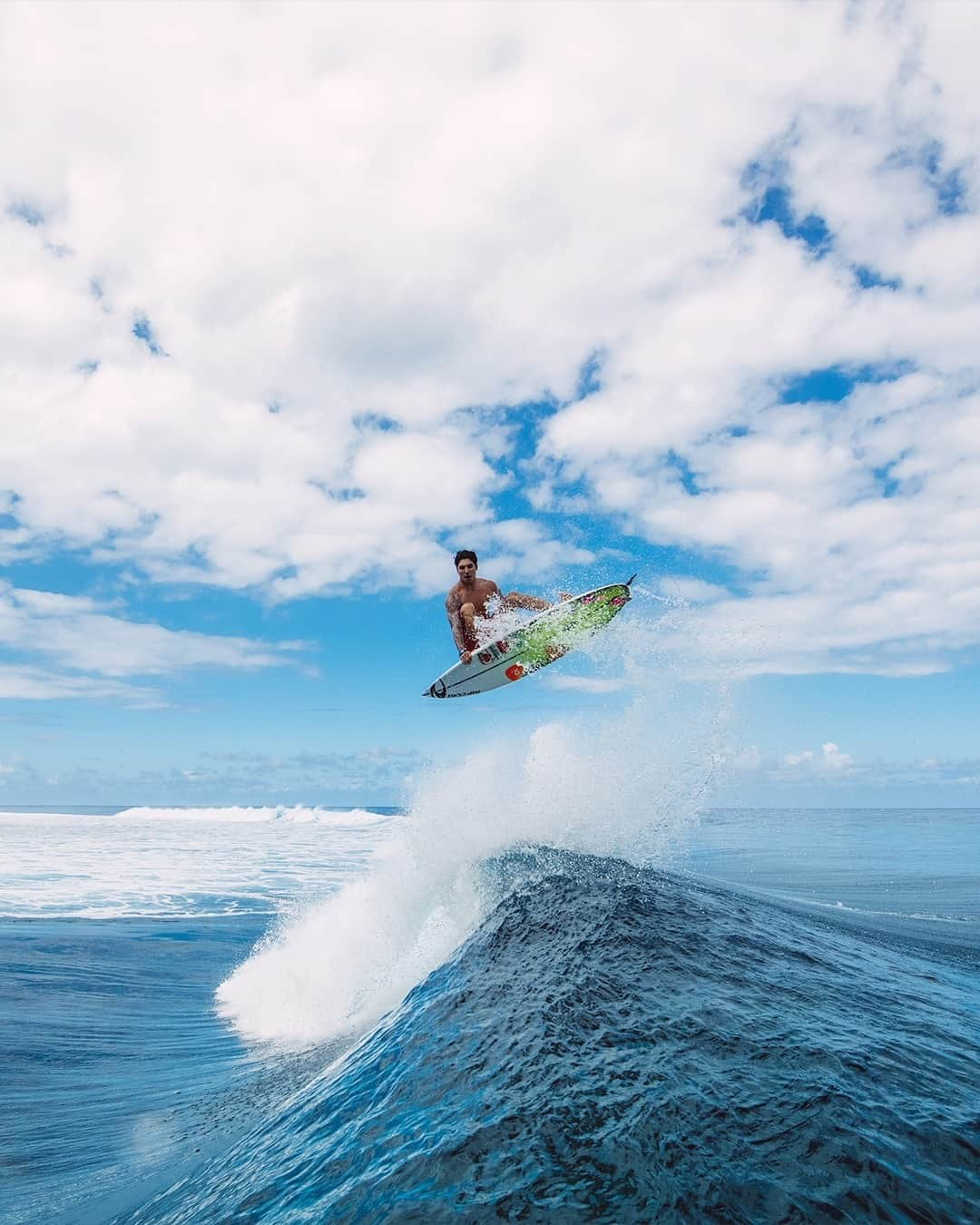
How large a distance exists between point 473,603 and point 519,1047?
34.8 feet

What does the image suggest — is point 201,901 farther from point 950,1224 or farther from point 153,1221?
point 950,1224

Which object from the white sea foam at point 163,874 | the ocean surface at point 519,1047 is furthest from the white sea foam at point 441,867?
the white sea foam at point 163,874

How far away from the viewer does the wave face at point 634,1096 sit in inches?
132

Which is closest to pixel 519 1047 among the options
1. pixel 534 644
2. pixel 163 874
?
pixel 534 644

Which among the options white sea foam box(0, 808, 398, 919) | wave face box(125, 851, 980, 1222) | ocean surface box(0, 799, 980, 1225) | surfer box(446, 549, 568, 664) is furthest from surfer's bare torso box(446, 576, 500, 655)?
white sea foam box(0, 808, 398, 919)

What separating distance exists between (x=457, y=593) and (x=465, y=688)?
2316mm

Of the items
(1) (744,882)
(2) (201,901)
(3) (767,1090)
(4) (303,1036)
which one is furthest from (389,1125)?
(2) (201,901)

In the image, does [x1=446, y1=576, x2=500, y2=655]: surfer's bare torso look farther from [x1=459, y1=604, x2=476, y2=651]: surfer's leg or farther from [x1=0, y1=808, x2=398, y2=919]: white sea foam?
[x1=0, y1=808, x2=398, y2=919]: white sea foam

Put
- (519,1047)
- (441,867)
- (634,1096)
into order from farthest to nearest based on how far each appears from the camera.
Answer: (441,867), (519,1047), (634,1096)

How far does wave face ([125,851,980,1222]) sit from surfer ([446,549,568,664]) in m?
8.31

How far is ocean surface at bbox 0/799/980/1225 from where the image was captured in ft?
11.6

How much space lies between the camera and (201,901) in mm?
21078

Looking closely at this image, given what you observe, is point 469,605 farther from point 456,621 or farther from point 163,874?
→ point 163,874

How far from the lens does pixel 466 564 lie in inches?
569
